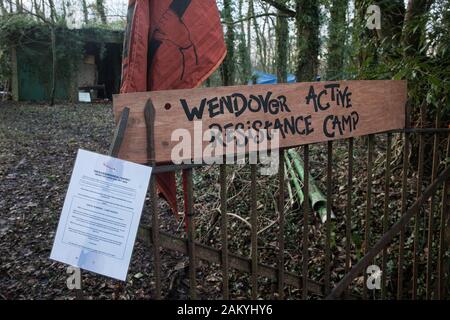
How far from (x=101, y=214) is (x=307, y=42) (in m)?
6.55

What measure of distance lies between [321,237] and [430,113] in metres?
1.53

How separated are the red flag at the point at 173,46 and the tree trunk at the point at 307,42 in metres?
5.32

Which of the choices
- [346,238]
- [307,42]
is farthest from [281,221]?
[307,42]

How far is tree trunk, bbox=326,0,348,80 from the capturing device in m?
6.42

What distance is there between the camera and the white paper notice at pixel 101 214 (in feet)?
4.97

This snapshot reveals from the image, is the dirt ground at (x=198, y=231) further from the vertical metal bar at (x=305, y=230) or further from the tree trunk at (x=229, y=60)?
the tree trunk at (x=229, y=60)

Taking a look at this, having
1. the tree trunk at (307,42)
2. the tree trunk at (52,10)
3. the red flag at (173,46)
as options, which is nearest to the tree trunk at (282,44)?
the tree trunk at (307,42)

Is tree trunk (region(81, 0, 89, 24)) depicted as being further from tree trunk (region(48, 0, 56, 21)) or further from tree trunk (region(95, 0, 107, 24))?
tree trunk (region(48, 0, 56, 21))

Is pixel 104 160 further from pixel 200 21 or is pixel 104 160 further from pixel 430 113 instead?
pixel 430 113

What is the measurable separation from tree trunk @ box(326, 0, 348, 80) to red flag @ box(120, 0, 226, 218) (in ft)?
15.3

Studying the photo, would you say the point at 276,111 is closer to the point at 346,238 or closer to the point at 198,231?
the point at 346,238

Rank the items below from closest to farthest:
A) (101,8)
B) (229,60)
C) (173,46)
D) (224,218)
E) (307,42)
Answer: (224,218), (173,46), (307,42), (229,60), (101,8)

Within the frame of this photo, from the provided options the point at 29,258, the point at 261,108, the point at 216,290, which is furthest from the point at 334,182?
the point at 29,258

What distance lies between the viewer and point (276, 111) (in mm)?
1910
